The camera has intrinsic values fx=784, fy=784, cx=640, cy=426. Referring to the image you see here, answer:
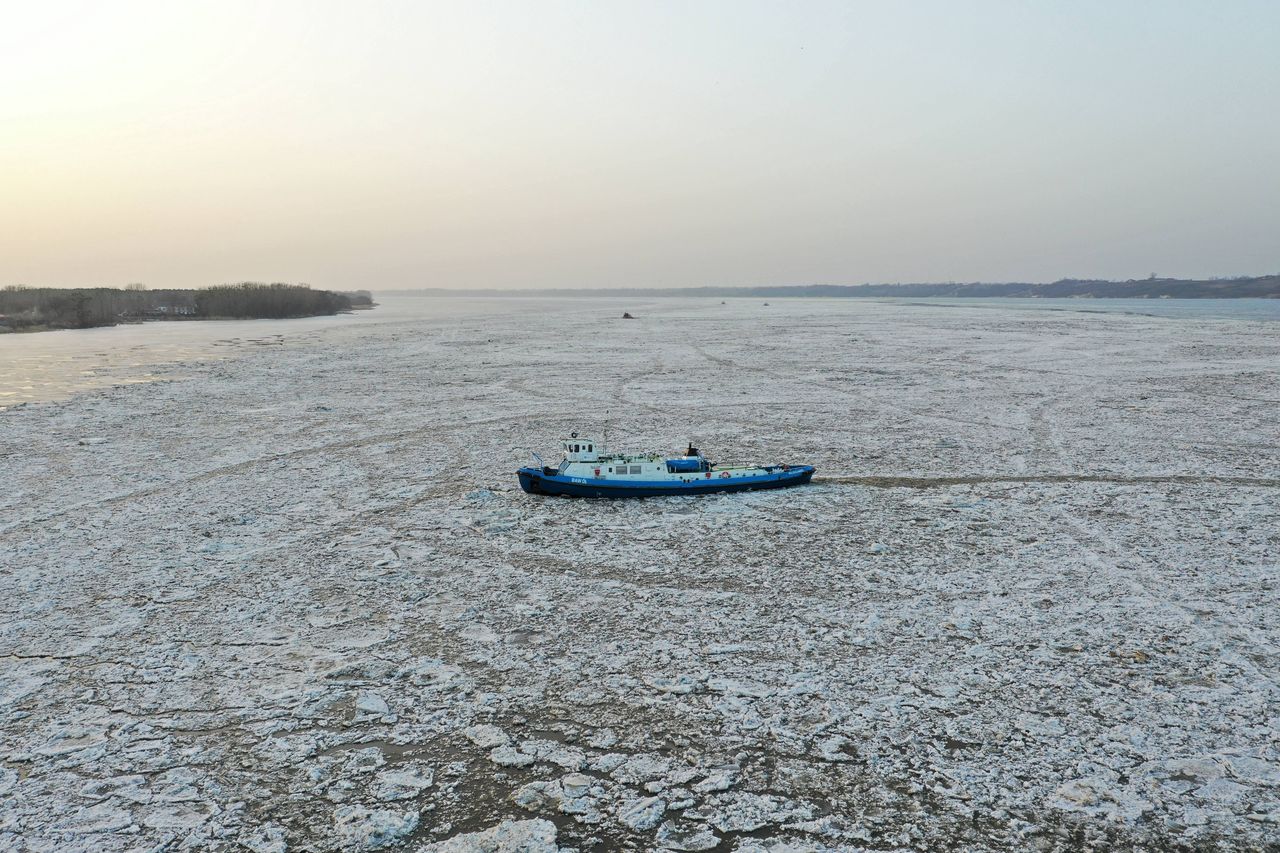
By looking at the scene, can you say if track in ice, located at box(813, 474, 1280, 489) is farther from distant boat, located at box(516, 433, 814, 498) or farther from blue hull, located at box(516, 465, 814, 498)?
distant boat, located at box(516, 433, 814, 498)

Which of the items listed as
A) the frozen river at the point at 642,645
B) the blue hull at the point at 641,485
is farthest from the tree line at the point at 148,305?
the blue hull at the point at 641,485

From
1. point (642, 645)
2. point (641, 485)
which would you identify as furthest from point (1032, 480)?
point (642, 645)

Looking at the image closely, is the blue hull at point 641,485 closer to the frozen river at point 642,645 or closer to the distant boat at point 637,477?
the distant boat at point 637,477

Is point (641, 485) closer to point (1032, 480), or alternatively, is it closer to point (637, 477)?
point (637, 477)

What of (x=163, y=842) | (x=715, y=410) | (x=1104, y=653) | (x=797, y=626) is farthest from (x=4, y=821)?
(x=715, y=410)

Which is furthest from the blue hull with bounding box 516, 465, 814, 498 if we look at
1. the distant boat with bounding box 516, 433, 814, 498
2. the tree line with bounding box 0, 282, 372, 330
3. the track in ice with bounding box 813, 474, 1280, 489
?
the tree line with bounding box 0, 282, 372, 330

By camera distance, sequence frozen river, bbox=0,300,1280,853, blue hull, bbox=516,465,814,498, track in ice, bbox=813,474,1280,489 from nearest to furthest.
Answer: frozen river, bbox=0,300,1280,853
blue hull, bbox=516,465,814,498
track in ice, bbox=813,474,1280,489

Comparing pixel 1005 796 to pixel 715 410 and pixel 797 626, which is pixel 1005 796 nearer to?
pixel 797 626
